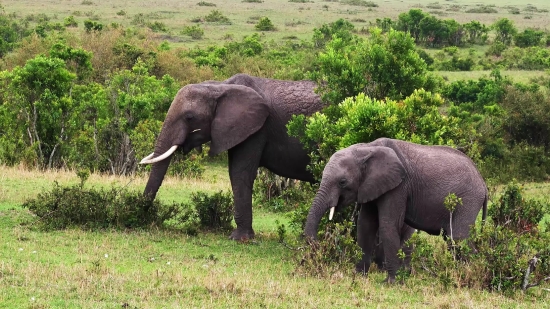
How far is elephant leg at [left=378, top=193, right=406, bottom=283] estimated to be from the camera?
1055cm

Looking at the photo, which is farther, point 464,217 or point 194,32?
point 194,32

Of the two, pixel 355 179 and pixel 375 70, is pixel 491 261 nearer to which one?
pixel 355 179

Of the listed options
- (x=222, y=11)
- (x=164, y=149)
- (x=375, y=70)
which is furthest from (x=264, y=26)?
(x=164, y=149)

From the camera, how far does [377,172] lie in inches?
418

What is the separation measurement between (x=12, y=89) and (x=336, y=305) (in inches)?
564

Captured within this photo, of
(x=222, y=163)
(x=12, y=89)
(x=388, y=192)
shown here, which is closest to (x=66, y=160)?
(x=12, y=89)

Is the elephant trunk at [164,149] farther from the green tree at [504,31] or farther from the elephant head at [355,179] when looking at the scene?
the green tree at [504,31]

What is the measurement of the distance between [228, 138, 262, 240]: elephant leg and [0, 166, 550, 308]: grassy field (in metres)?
0.35

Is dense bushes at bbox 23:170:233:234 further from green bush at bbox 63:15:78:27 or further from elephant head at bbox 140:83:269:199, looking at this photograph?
green bush at bbox 63:15:78:27

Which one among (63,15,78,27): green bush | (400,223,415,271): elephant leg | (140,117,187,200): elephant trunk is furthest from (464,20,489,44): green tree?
(400,223,415,271): elephant leg

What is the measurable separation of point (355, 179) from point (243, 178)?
2899 millimetres

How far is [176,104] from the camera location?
42.6ft

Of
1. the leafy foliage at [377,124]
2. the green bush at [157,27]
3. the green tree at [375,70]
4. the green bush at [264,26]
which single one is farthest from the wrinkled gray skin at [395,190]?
the green bush at [264,26]

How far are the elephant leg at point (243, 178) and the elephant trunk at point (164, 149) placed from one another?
0.91m
